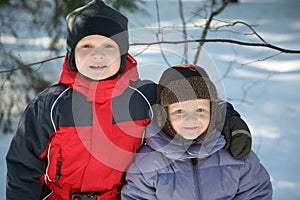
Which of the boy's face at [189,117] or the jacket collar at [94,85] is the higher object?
the jacket collar at [94,85]

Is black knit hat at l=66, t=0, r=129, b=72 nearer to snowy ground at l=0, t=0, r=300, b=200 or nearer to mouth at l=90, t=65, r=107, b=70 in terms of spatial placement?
mouth at l=90, t=65, r=107, b=70

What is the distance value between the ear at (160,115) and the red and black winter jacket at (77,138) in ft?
0.21

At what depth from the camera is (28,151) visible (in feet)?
6.65

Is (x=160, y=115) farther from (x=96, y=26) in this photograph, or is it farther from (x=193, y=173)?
(x=96, y=26)

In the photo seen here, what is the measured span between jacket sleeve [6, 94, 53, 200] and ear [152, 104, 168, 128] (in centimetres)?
42

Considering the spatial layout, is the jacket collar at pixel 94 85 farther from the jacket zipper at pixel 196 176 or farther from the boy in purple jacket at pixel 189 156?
the jacket zipper at pixel 196 176

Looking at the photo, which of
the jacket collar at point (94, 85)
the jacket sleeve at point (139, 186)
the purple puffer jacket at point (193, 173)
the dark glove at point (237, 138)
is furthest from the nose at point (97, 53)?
the dark glove at point (237, 138)

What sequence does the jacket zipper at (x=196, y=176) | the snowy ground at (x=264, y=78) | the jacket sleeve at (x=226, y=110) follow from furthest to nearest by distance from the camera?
the snowy ground at (x=264, y=78) < the jacket sleeve at (x=226, y=110) < the jacket zipper at (x=196, y=176)

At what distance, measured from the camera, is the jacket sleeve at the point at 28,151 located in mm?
2025

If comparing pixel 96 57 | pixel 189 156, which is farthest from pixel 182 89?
pixel 96 57

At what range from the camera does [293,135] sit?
3.34 m

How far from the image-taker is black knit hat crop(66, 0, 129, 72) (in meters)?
2.01

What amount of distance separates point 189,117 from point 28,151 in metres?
0.66

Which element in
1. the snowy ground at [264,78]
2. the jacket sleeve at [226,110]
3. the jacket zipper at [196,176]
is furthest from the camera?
the snowy ground at [264,78]
